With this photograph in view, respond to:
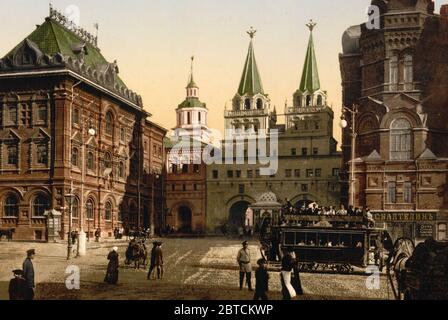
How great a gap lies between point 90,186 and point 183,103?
17.9 m

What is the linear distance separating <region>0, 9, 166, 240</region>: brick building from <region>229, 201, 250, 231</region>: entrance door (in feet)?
50.8

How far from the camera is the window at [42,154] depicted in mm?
39719

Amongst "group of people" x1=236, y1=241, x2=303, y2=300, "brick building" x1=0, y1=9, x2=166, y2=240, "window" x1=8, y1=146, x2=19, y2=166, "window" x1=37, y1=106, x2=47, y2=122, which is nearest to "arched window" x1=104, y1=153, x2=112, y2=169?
"brick building" x1=0, y1=9, x2=166, y2=240

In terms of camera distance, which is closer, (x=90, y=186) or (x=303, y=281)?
(x=303, y=281)

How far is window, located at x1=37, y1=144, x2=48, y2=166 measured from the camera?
130ft

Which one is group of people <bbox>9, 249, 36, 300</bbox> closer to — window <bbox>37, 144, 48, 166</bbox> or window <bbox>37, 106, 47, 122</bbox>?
window <bbox>37, 144, 48, 166</bbox>

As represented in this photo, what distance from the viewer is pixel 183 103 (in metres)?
26.1

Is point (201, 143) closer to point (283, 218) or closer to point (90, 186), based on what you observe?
point (90, 186)

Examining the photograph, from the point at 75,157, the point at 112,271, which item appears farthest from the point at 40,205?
the point at 112,271

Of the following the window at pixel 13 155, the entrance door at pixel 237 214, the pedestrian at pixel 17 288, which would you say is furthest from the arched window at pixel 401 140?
the pedestrian at pixel 17 288

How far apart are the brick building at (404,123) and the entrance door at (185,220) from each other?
1860 centimetres

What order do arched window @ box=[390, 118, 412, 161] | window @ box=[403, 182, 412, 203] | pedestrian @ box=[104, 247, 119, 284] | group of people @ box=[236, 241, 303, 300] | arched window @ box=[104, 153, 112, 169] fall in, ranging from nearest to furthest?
group of people @ box=[236, 241, 303, 300], pedestrian @ box=[104, 247, 119, 284], window @ box=[403, 182, 412, 203], arched window @ box=[390, 118, 412, 161], arched window @ box=[104, 153, 112, 169]

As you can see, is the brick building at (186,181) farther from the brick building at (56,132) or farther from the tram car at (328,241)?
the tram car at (328,241)
